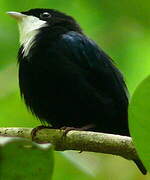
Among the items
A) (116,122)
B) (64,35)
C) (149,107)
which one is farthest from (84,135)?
(64,35)

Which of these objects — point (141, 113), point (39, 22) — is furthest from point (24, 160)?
point (39, 22)

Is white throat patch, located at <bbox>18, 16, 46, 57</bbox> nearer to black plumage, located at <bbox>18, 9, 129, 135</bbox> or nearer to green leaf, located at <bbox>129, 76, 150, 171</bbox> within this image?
black plumage, located at <bbox>18, 9, 129, 135</bbox>

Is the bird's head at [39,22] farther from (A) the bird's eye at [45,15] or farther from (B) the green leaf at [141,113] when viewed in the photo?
(B) the green leaf at [141,113]

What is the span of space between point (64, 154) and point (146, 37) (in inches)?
51.2

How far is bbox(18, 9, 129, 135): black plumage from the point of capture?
3.84m

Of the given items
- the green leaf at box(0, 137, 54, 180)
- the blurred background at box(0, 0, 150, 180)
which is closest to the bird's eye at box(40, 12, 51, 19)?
the blurred background at box(0, 0, 150, 180)

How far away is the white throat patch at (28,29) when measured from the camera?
13.4 ft

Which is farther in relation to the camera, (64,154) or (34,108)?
(34,108)

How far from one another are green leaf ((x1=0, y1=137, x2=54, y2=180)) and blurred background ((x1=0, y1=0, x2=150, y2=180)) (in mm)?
1161

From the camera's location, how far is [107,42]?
142 inches

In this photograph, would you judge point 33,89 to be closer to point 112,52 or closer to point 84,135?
point 112,52

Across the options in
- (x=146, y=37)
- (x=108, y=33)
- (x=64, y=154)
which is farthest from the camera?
(x=108, y=33)

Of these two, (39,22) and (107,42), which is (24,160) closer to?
(107,42)

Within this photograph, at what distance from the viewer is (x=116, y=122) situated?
3.99 metres
